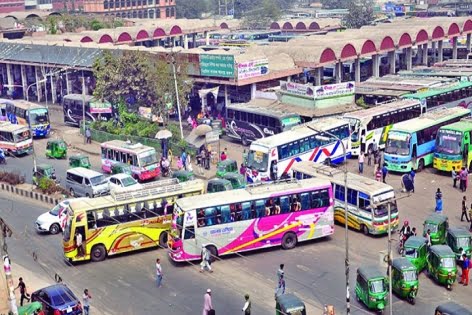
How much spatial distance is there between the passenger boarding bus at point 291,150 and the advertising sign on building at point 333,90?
666cm

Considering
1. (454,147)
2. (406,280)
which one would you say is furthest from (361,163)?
(406,280)

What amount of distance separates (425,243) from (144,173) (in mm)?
16792

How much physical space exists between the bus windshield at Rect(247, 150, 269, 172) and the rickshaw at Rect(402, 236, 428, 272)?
11.1 metres

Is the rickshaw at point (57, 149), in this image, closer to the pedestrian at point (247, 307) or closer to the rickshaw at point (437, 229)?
the rickshaw at point (437, 229)

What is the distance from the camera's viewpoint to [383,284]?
20.7 meters

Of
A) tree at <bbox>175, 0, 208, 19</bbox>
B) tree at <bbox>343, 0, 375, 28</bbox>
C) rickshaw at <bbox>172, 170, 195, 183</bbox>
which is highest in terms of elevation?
tree at <bbox>175, 0, 208, 19</bbox>

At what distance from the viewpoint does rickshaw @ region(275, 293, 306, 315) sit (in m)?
19.5

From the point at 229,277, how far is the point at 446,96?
2534 centimetres

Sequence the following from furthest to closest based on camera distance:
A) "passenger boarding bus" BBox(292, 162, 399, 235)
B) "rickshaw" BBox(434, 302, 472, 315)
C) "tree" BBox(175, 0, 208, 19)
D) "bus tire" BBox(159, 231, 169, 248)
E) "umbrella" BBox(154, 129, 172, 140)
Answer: "tree" BBox(175, 0, 208, 19) < "umbrella" BBox(154, 129, 172, 140) < "passenger boarding bus" BBox(292, 162, 399, 235) < "bus tire" BBox(159, 231, 169, 248) < "rickshaw" BBox(434, 302, 472, 315)

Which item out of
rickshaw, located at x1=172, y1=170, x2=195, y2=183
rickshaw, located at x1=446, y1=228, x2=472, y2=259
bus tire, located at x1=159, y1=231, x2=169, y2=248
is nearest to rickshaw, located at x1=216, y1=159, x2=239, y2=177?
rickshaw, located at x1=172, y1=170, x2=195, y2=183

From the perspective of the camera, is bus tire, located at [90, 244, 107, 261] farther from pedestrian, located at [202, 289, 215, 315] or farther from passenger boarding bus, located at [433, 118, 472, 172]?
passenger boarding bus, located at [433, 118, 472, 172]

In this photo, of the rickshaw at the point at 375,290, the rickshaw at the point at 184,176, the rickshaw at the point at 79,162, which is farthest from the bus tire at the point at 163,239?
the rickshaw at the point at 79,162

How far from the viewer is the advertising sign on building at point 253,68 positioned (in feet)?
153

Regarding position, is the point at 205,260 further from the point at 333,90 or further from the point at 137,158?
the point at 333,90
